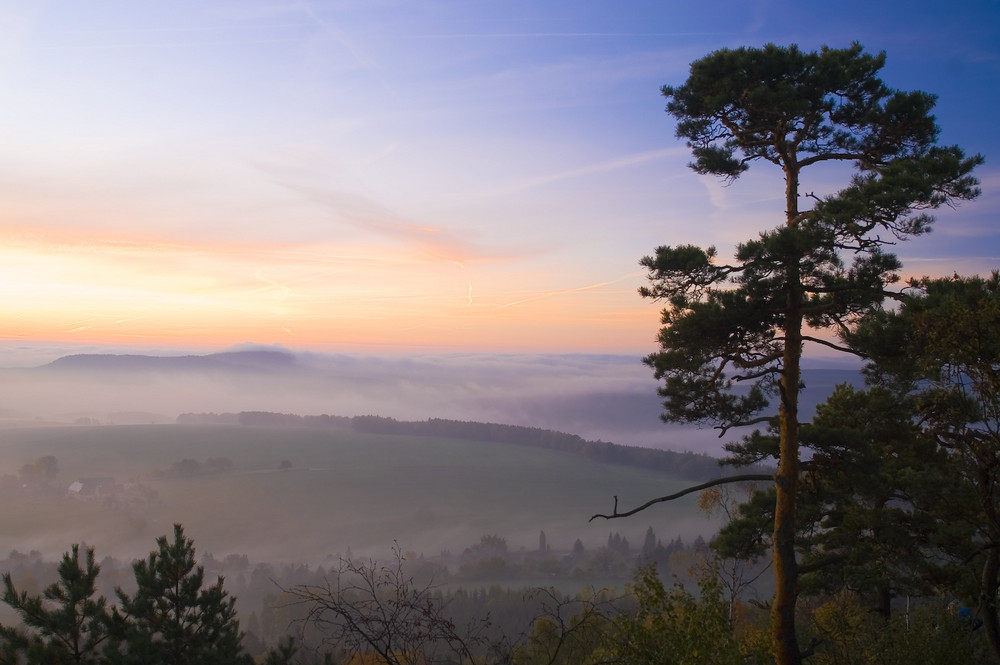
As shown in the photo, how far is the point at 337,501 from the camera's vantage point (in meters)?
149

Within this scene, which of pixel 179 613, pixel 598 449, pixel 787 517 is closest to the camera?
pixel 787 517

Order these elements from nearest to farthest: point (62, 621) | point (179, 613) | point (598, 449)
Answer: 1. point (62, 621)
2. point (179, 613)
3. point (598, 449)

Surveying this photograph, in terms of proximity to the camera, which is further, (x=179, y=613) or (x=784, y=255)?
(x=179, y=613)

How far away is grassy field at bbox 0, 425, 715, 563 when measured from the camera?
113 meters

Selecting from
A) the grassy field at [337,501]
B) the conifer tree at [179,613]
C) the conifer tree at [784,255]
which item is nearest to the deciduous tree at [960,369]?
the conifer tree at [784,255]

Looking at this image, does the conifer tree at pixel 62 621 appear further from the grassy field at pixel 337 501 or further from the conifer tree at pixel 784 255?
the grassy field at pixel 337 501

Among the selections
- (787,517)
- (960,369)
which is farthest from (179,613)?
(960,369)

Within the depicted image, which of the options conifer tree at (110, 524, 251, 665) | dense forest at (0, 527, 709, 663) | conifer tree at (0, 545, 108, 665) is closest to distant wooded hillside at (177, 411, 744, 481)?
dense forest at (0, 527, 709, 663)

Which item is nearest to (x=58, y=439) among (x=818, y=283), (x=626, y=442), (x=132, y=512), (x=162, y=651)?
(x=132, y=512)

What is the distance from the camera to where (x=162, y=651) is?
46.7ft

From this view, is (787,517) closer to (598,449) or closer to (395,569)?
(395,569)

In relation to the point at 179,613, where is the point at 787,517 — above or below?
above

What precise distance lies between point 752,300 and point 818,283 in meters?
1.03

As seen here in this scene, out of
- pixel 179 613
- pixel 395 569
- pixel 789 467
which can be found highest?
pixel 789 467
